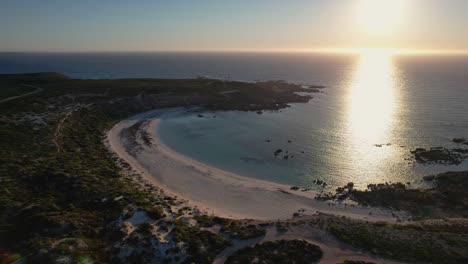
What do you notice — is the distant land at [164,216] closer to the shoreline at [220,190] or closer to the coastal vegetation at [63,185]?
the coastal vegetation at [63,185]

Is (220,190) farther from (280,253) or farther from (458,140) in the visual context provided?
(458,140)

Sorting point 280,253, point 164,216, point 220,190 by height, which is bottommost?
point 220,190

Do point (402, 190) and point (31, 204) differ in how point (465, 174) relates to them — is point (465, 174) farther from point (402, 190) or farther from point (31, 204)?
point (31, 204)

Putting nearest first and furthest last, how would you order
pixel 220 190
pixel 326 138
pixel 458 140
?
pixel 220 190 → pixel 458 140 → pixel 326 138

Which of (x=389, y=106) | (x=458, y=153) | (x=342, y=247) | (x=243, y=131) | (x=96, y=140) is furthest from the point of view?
(x=389, y=106)

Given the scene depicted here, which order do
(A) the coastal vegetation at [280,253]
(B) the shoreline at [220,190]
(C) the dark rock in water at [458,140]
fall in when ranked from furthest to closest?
(C) the dark rock in water at [458,140] → (B) the shoreline at [220,190] → (A) the coastal vegetation at [280,253]

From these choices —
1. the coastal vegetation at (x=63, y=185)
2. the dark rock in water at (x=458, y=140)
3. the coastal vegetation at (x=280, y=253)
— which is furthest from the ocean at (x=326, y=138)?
the coastal vegetation at (x=280, y=253)

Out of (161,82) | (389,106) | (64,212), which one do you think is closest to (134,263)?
(64,212)

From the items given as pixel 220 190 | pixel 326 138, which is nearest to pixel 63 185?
pixel 220 190
